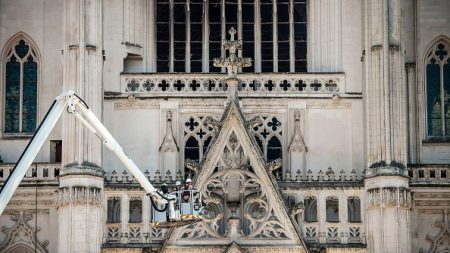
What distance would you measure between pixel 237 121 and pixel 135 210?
10.3 ft

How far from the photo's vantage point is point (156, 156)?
5059 centimetres

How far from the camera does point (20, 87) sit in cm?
5184

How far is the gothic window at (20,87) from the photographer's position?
5167 cm

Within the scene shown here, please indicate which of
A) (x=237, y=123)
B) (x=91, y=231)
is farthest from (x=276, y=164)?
(x=91, y=231)

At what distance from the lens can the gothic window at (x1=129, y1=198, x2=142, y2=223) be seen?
49406mm

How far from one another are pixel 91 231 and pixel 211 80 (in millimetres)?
5011

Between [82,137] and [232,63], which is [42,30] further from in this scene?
[232,63]

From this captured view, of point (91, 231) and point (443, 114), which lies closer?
point (91, 231)

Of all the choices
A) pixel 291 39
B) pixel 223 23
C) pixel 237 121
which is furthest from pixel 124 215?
pixel 291 39

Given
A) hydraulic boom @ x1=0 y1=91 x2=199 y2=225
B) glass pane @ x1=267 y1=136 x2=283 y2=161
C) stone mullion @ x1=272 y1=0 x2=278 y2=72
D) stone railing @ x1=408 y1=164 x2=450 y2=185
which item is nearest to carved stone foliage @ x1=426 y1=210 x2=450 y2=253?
stone railing @ x1=408 y1=164 x2=450 y2=185

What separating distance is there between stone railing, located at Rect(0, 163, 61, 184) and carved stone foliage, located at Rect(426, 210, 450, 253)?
8819 millimetres

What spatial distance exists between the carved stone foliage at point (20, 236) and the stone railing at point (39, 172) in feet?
2.82

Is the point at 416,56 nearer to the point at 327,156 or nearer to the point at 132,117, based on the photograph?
the point at 327,156

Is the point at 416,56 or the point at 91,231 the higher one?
the point at 416,56
